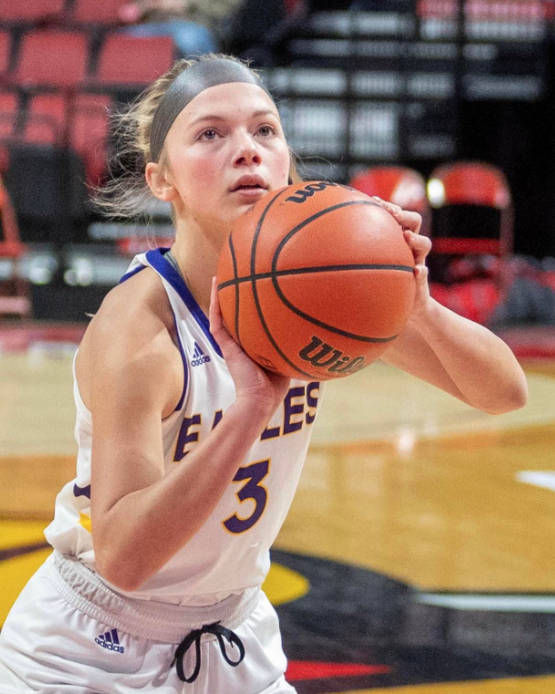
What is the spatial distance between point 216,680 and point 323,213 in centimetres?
88

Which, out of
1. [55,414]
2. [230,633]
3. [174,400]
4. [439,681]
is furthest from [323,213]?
[55,414]

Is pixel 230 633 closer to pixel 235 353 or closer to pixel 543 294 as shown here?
pixel 235 353

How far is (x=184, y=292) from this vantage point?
6.00 feet

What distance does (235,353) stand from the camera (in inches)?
62.3

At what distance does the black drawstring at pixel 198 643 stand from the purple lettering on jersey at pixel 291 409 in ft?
1.24

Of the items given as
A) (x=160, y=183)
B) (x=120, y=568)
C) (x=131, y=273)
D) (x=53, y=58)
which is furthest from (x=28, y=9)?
(x=120, y=568)

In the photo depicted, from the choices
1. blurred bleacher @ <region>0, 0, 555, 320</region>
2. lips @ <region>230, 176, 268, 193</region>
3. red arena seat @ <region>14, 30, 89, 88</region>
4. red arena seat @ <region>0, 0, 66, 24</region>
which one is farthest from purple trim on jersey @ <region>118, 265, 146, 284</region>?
red arena seat @ <region>0, 0, 66, 24</region>

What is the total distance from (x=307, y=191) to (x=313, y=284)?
165 mm

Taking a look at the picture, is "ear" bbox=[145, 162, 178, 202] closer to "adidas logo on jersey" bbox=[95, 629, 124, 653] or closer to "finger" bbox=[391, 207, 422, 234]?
"finger" bbox=[391, 207, 422, 234]

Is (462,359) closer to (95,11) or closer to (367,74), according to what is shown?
(367,74)

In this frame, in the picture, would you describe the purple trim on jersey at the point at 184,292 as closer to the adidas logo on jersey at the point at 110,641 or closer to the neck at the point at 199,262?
the neck at the point at 199,262

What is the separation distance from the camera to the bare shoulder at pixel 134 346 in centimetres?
161

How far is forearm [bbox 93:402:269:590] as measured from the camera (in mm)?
1471

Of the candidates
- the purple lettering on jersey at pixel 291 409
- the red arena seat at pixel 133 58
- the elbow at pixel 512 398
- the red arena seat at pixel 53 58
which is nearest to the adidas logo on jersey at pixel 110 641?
the purple lettering on jersey at pixel 291 409
